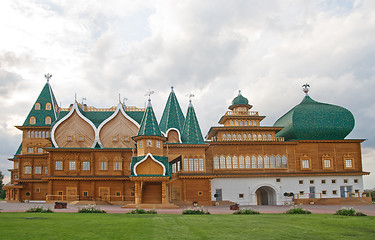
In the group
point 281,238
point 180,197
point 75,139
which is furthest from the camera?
point 75,139

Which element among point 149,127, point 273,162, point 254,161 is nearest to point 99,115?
point 149,127

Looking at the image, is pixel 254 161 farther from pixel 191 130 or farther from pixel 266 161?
pixel 191 130

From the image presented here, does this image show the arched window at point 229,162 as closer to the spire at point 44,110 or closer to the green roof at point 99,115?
the green roof at point 99,115

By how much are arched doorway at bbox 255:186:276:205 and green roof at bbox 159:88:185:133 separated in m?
11.8

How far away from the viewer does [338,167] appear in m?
41.8

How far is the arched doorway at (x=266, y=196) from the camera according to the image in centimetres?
4075

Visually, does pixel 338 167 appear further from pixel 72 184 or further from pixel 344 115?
pixel 72 184

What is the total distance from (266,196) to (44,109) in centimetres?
2836

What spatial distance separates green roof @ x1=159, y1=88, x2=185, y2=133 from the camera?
3991cm

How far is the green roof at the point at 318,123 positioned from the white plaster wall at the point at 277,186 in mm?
4730

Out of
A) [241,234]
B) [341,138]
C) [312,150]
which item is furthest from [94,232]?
[341,138]

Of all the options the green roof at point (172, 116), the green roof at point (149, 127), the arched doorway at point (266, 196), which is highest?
the green roof at point (172, 116)

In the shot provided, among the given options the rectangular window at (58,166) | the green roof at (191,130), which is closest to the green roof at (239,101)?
the green roof at (191,130)

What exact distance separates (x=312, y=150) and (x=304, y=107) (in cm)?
534
